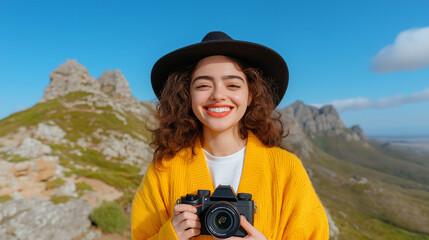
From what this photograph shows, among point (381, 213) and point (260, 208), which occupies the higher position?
point (260, 208)

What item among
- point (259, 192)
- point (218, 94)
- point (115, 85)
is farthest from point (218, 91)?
point (115, 85)

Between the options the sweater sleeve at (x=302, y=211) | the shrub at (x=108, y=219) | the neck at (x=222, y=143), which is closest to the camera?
the sweater sleeve at (x=302, y=211)

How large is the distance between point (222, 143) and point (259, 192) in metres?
0.69

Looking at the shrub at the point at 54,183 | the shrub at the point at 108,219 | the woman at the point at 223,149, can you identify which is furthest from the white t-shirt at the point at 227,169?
the shrub at the point at 54,183

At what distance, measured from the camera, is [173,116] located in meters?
2.96

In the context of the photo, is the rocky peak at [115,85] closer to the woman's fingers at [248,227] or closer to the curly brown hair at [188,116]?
the curly brown hair at [188,116]

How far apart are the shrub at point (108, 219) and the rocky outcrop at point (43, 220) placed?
0.27 metres

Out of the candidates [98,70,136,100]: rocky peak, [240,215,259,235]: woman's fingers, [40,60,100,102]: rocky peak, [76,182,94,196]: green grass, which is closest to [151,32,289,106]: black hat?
[240,215,259,235]: woman's fingers

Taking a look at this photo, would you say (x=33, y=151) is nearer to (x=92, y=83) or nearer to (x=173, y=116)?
(x=173, y=116)

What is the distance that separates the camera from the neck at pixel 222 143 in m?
2.79

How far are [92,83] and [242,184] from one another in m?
68.8

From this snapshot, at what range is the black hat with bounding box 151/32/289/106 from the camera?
8.28 feet

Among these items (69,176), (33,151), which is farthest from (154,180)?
(33,151)

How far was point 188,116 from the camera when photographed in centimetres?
298
